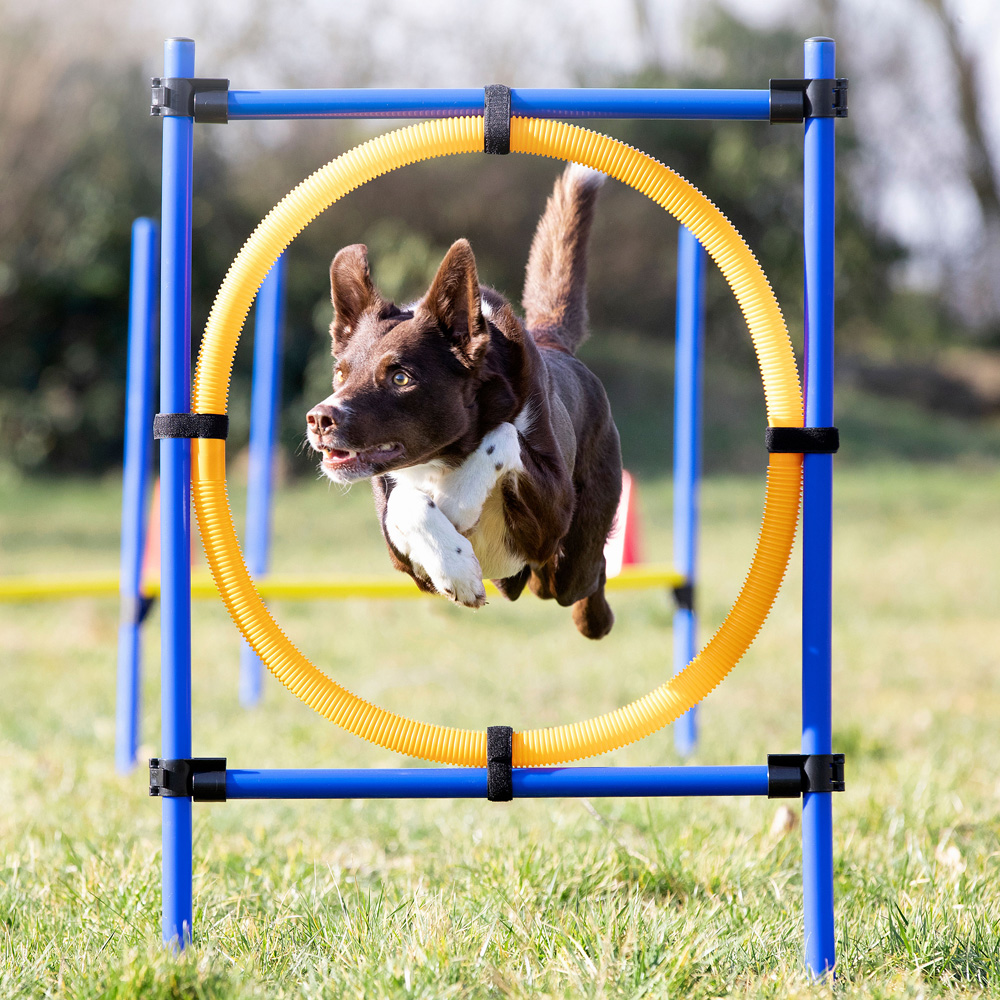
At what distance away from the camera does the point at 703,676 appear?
7.88ft

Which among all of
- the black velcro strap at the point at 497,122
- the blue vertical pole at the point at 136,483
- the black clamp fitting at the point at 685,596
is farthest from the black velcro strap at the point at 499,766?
the blue vertical pole at the point at 136,483

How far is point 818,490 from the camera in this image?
2463 mm

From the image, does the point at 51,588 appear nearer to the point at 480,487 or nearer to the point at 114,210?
the point at 480,487

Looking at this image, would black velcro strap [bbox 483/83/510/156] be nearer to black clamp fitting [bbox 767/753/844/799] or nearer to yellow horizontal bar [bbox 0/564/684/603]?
black clamp fitting [bbox 767/753/844/799]

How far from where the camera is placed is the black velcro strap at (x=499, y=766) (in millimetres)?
2361

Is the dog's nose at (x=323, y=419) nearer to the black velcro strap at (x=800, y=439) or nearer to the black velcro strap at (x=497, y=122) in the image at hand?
the black velcro strap at (x=497, y=122)

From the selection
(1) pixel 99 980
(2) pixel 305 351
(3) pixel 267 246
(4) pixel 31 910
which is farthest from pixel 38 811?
(2) pixel 305 351

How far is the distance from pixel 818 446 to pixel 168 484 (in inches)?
56.5

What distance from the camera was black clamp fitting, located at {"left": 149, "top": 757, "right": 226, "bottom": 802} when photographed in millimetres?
2416

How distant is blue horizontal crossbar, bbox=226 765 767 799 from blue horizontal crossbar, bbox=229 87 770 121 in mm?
1433

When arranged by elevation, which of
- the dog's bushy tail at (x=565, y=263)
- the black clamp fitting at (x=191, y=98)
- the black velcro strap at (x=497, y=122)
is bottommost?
the dog's bushy tail at (x=565, y=263)

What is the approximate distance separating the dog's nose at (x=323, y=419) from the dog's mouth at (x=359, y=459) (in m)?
0.05

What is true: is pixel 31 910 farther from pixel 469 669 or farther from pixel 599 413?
pixel 469 669

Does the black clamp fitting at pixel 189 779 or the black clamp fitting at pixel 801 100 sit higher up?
the black clamp fitting at pixel 801 100
